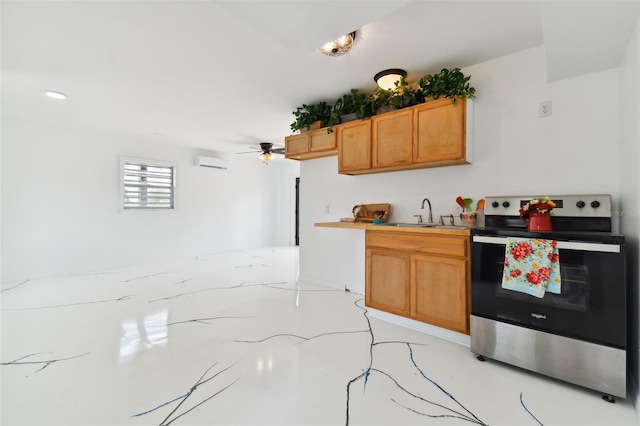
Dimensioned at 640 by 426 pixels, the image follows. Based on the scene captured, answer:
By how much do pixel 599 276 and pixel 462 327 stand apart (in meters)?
0.95

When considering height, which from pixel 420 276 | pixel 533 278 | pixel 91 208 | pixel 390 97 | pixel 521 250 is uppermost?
pixel 390 97

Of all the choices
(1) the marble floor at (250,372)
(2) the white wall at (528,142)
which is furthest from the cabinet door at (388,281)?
(2) the white wall at (528,142)

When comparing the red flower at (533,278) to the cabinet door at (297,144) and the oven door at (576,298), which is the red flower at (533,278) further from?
the cabinet door at (297,144)

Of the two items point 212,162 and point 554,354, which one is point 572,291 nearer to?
point 554,354

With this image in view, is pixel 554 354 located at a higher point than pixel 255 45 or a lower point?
lower

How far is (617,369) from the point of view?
1.66 meters

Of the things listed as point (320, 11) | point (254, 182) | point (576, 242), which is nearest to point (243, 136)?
point (254, 182)

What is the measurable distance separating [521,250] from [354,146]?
2.03m

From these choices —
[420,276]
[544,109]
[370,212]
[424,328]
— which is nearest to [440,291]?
[420,276]

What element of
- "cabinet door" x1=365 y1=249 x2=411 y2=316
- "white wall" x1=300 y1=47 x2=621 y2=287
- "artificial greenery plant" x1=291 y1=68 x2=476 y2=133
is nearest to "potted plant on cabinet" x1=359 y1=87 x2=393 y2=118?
"artificial greenery plant" x1=291 y1=68 x2=476 y2=133

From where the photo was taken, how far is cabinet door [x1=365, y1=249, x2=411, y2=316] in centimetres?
268

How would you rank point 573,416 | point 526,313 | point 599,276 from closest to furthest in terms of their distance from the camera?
point 573,416, point 599,276, point 526,313

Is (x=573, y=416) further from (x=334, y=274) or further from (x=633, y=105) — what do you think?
(x=334, y=274)

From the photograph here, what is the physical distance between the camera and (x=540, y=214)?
2.17 m
